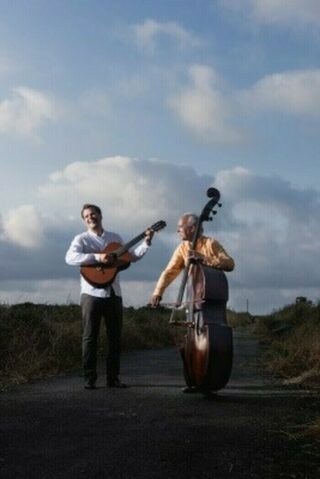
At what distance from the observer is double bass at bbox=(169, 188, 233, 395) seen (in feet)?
21.5

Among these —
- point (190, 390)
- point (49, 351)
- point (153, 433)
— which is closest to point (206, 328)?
point (190, 390)

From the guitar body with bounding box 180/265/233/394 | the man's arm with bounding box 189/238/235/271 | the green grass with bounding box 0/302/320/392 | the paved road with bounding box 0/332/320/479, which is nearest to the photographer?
the paved road with bounding box 0/332/320/479

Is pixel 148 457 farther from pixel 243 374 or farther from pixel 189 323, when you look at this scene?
pixel 243 374

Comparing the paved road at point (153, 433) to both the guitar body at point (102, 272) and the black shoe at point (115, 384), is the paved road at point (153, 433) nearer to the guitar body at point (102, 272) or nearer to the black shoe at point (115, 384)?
the black shoe at point (115, 384)

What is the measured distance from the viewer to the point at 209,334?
654cm

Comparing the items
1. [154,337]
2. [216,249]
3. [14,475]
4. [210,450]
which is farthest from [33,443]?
[154,337]

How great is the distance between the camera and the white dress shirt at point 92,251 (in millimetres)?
7977

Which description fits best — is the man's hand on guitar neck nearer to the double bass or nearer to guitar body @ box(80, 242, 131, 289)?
guitar body @ box(80, 242, 131, 289)

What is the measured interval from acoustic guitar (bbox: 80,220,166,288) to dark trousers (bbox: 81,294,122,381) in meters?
0.20

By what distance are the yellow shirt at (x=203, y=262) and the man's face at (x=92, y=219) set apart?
1.09 m

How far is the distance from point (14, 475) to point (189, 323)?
3283 millimetres

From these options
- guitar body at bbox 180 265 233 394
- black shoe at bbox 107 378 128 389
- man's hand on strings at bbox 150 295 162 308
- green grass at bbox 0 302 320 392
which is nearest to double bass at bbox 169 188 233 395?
guitar body at bbox 180 265 233 394

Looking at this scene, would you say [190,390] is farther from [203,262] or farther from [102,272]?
[102,272]

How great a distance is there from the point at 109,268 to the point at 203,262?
5.05ft
